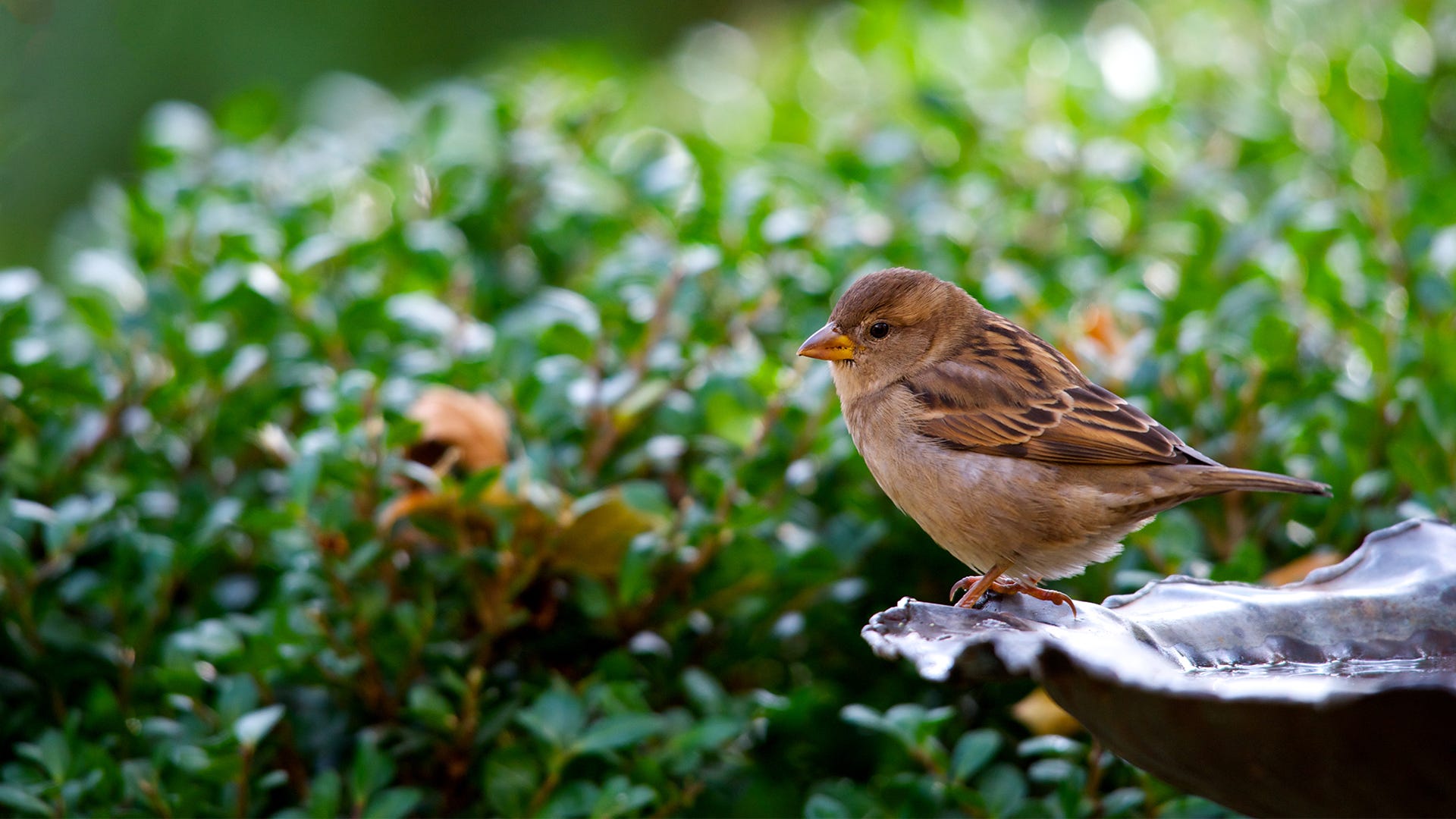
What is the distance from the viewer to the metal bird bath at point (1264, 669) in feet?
5.15

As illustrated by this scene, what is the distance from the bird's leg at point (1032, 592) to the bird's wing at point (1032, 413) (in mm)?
262

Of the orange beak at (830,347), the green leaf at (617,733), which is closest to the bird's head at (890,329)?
the orange beak at (830,347)

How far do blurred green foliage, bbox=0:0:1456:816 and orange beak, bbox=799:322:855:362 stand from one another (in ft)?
0.52

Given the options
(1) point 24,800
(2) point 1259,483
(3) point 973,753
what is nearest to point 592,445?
(3) point 973,753

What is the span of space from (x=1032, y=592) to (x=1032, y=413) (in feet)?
1.29

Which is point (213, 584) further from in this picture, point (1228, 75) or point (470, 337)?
point (1228, 75)

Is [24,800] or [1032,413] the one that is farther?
[1032,413]

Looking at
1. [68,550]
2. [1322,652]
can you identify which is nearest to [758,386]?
[1322,652]

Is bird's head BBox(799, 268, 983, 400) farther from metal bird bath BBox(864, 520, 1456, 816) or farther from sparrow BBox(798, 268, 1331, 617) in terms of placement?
metal bird bath BBox(864, 520, 1456, 816)

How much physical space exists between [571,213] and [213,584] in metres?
1.49

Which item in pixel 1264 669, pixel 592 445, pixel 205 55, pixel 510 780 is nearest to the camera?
pixel 1264 669

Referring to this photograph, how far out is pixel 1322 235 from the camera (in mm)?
3656

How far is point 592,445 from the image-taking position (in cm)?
333

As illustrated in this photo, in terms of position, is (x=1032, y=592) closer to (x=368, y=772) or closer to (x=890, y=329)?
(x=890, y=329)
